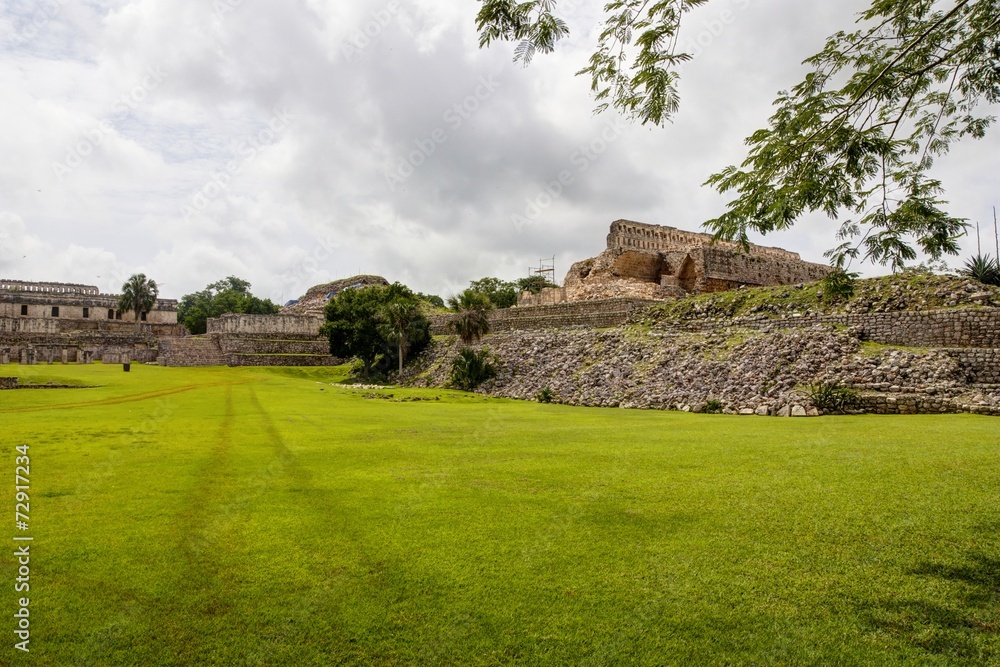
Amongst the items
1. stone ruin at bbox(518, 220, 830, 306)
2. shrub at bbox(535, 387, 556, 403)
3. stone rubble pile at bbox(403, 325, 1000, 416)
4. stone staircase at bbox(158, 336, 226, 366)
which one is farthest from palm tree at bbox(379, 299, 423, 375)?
stone staircase at bbox(158, 336, 226, 366)

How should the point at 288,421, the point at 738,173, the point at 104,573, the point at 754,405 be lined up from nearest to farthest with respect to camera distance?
the point at 104,573, the point at 738,173, the point at 288,421, the point at 754,405

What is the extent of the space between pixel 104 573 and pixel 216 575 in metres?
0.77

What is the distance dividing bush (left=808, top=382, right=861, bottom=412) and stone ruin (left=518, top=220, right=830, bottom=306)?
49.2 ft

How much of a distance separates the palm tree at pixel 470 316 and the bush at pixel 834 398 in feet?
62.6

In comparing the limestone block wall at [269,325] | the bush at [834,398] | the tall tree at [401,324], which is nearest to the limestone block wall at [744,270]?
the bush at [834,398]

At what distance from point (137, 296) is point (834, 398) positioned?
206 feet

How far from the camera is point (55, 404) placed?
16.6 metres

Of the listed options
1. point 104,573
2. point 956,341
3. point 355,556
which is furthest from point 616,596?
point 956,341

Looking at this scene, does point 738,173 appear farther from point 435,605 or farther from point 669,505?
point 435,605

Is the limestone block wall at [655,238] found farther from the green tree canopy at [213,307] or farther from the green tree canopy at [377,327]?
the green tree canopy at [213,307]

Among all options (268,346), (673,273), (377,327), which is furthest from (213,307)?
(673,273)

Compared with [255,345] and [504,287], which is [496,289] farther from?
[255,345]

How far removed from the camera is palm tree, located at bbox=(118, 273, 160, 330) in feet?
193

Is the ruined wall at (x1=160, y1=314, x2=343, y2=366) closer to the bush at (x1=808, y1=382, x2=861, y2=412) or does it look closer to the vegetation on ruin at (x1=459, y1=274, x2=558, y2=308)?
the vegetation on ruin at (x1=459, y1=274, x2=558, y2=308)
